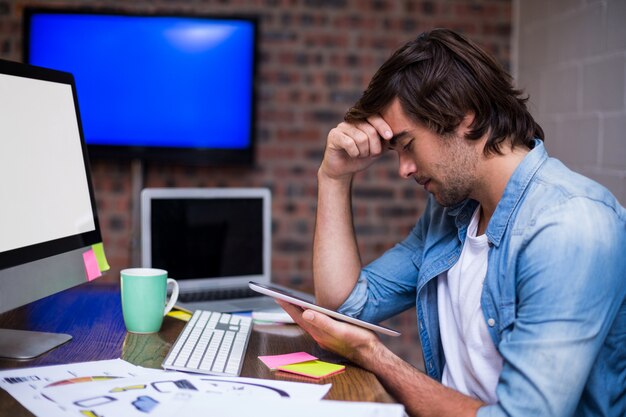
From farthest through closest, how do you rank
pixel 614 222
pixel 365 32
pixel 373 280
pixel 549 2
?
pixel 365 32, pixel 549 2, pixel 373 280, pixel 614 222

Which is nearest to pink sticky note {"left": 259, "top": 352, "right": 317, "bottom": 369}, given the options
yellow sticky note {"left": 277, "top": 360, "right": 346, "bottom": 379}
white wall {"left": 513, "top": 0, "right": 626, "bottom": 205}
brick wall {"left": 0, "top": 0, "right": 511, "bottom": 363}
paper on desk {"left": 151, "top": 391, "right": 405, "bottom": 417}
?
yellow sticky note {"left": 277, "top": 360, "right": 346, "bottom": 379}

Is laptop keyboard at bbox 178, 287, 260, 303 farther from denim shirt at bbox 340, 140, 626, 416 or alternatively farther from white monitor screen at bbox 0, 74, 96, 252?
denim shirt at bbox 340, 140, 626, 416

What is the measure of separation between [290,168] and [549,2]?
131 centimetres

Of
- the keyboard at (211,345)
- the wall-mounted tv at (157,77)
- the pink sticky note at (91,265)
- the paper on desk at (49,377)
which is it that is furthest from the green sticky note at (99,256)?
the wall-mounted tv at (157,77)

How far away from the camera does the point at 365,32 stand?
9.44 ft

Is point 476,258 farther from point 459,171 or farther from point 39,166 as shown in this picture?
point 39,166

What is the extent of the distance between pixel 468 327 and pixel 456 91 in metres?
0.48

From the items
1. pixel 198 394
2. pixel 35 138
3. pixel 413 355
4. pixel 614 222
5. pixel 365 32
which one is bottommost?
pixel 413 355

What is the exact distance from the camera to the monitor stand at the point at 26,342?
1.09m

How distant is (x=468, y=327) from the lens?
1234mm

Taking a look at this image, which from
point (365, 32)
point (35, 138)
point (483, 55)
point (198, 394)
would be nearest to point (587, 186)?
point (483, 55)

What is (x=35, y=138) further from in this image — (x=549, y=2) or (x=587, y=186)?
(x=549, y=2)

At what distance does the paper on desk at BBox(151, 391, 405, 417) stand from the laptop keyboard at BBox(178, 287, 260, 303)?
79 cm

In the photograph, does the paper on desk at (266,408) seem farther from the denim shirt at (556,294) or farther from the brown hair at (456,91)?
the brown hair at (456,91)
